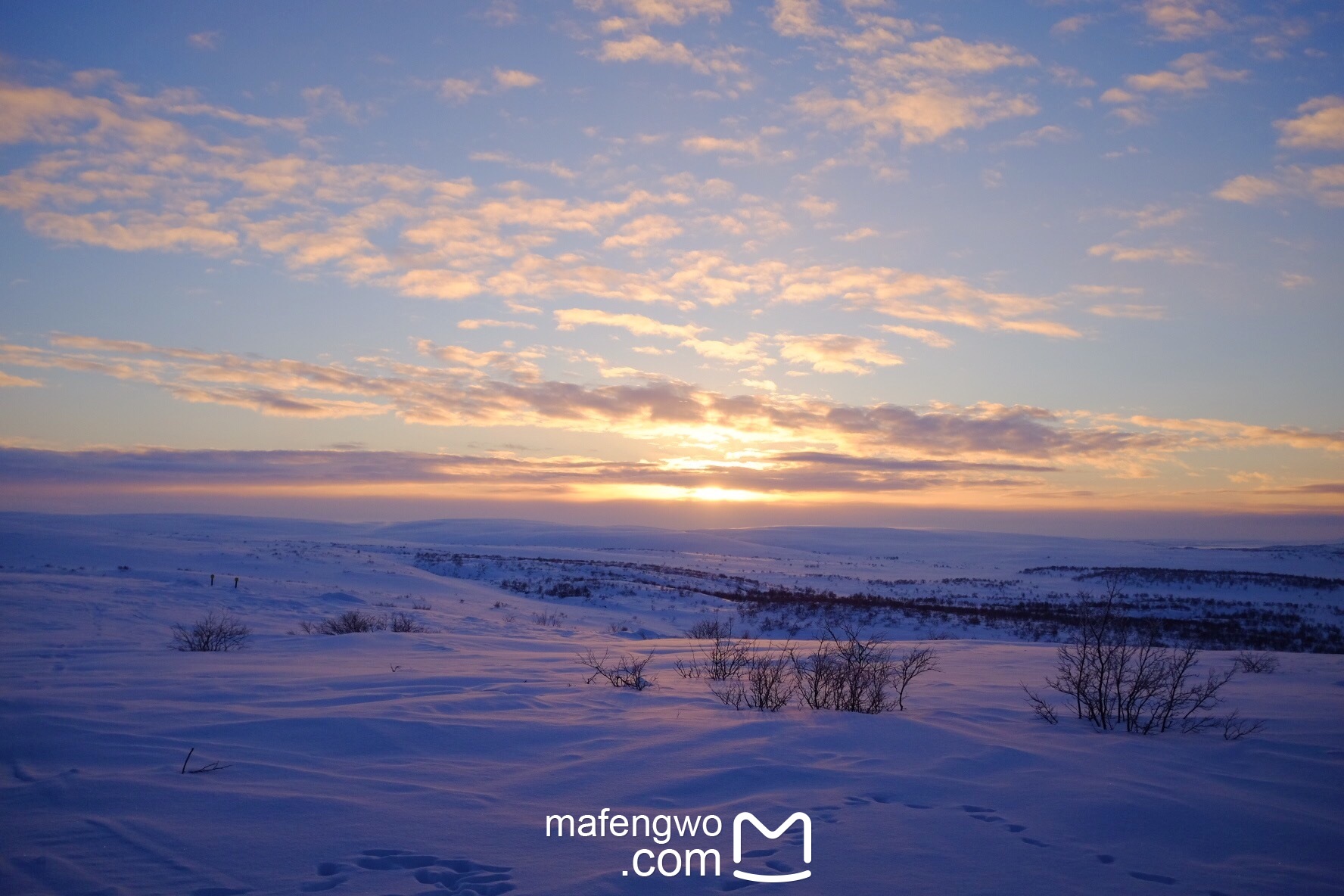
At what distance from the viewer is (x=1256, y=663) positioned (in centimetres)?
1059

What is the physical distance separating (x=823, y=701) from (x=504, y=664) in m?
4.21

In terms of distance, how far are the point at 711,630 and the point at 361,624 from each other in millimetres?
6897

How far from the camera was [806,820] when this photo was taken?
3.83 metres

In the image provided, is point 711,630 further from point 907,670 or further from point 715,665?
point 907,670

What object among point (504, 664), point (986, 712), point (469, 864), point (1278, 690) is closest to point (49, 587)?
point (504, 664)

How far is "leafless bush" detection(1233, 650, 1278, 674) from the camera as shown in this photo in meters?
10.3

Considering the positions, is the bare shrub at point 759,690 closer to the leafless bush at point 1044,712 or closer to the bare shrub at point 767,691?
the bare shrub at point 767,691

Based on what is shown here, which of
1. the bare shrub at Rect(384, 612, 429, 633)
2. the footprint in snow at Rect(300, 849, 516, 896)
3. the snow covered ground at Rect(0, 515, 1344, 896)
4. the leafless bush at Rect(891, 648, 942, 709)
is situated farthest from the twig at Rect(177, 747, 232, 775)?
the bare shrub at Rect(384, 612, 429, 633)

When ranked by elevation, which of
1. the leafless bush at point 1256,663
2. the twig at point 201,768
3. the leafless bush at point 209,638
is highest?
the twig at point 201,768

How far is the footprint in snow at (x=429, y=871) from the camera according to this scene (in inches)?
120

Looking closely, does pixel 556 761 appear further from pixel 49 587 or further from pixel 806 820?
pixel 49 587

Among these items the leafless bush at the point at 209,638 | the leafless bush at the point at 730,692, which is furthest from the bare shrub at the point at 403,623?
the leafless bush at the point at 730,692

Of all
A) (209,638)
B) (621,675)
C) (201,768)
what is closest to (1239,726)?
(621,675)

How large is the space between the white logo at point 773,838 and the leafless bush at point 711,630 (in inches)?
298
